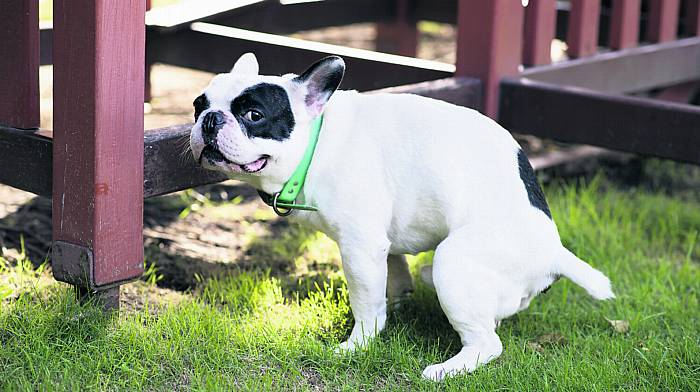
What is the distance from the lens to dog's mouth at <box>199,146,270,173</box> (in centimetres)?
253

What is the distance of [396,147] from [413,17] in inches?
134

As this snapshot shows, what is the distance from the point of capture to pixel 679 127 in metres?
3.69

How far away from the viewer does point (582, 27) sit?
442cm

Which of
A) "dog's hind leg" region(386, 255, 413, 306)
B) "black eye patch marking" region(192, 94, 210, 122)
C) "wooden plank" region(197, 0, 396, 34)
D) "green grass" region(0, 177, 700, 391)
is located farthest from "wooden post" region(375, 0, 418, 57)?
"black eye patch marking" region(192, 94, 210, 122)

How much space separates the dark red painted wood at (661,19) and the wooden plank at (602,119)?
1185mm

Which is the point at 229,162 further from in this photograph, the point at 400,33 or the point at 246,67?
the point at 400,33

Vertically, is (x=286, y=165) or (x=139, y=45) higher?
(x=139, y=45)

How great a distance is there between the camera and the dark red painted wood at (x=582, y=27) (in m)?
4.40

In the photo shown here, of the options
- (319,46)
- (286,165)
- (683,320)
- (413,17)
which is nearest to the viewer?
(286,165)

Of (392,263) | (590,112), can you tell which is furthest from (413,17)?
(392,263)

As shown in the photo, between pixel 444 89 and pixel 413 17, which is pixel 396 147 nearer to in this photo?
pixel 444 89

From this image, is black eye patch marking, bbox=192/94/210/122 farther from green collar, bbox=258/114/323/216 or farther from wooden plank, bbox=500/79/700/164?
wooden plank, bbox=500/79/700/164

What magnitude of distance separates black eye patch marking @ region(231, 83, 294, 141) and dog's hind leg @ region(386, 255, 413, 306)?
0.76 meters

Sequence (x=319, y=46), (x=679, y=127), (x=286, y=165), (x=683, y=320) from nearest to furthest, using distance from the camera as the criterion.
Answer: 1. (x=286, y=165)
2. (x=683, y=320)
3. (x=679, y=127)
4. (x=319, y=46)
